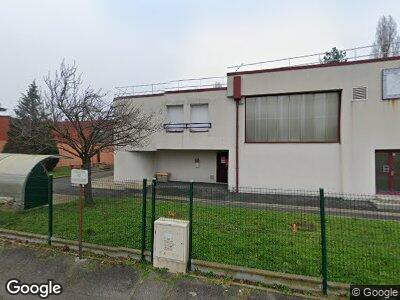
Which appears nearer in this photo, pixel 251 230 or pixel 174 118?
pixel 251 230

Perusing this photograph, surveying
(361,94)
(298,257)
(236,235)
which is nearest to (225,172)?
(361,94)

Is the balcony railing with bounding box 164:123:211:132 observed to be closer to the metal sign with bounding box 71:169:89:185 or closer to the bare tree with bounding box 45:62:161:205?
the bare tree with bounding box 45:62:161:205

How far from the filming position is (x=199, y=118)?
55.2 feet

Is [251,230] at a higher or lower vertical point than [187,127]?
lower

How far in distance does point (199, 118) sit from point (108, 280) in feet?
41.2

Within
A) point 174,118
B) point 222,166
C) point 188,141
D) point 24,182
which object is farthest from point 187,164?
point 24,182

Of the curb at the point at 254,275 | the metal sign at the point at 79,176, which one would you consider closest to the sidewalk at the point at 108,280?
the curb at the point at 254,275

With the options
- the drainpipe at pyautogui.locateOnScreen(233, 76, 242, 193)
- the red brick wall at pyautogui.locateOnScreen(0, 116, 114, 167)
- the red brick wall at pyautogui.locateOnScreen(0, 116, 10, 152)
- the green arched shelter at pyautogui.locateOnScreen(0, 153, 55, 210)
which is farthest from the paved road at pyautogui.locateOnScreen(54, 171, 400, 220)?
the red brick wall at pyautogui.locateOnScreen(0, 116, 10, 152)

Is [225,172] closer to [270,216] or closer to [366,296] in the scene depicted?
[270,216]

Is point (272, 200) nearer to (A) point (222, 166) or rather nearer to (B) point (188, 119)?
(A) point (222, 166)

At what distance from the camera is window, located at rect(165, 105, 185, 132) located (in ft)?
56.2

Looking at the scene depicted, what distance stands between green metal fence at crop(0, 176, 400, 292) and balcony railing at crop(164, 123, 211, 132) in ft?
20.7

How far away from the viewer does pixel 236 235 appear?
22.9 ft

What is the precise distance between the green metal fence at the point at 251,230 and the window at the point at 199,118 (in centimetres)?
638
